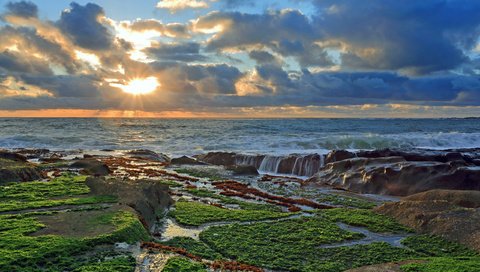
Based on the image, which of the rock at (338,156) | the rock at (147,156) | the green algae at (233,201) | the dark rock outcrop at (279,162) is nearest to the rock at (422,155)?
the rock at (338,156)

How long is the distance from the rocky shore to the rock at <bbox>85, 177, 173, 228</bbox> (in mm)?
82

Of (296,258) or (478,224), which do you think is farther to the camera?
(478,224)

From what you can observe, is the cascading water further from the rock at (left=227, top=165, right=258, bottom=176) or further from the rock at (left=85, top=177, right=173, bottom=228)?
the rock at (left=85, top=177, right=173, bottom=228)

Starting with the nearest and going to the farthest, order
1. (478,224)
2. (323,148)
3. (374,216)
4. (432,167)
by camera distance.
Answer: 1. (478,224)
2. (374,216)
3. (432,167)
4. (323,148)

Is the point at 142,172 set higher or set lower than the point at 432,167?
lower

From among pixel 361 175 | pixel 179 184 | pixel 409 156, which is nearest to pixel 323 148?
pixel 409 156

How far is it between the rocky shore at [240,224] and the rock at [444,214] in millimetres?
58

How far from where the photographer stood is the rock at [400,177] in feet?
109

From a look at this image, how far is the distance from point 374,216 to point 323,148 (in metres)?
60.0

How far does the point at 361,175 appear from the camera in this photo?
127ft

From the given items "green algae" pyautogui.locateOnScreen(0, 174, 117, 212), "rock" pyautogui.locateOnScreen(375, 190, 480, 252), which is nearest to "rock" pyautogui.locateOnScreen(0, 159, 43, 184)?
"green algae" pyautogui.locateOnScreen(0, 174, 117, 212)

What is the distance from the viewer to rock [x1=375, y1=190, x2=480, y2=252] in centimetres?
1909

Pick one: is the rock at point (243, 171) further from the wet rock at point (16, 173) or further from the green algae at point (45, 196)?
the wet rock at point (16, 173)

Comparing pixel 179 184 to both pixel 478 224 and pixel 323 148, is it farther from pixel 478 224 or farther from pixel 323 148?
pixel 323 148
